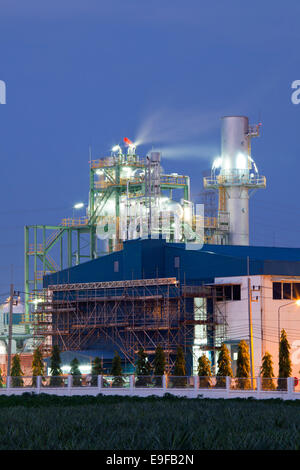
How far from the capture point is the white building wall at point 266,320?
233 ft

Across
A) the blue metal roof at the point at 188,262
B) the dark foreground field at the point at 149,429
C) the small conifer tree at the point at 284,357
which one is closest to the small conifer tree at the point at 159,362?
the blue metal roof at the point at 188,262

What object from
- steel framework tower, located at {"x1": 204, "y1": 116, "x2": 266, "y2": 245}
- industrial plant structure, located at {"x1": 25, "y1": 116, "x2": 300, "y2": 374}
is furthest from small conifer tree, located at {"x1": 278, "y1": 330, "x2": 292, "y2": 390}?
steel framework tower, located at {"x1": 204, "y1": 116, "x2": 266, "y2": 245}

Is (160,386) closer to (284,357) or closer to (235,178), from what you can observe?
(284,357)

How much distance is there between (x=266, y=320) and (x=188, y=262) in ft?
28.4

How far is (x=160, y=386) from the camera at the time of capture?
2153 inches

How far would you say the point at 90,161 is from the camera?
10031 centimetres

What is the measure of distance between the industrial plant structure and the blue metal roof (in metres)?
0.08

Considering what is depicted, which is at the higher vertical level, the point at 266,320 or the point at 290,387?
the point at 266,320

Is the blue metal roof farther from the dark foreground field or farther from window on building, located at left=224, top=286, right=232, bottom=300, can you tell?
the dark foreground field

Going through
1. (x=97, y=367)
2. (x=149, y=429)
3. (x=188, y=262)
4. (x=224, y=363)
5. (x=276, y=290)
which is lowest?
(x=149, y=429)

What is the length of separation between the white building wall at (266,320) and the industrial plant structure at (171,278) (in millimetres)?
71

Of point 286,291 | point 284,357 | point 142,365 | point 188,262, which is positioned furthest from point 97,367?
point 286,291
